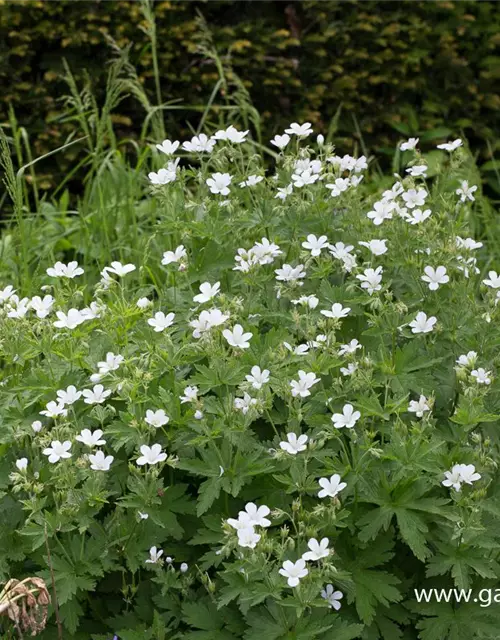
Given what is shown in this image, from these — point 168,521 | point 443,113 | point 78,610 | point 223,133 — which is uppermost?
point 223,133

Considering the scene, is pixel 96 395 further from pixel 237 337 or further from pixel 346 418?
pixel 346 418

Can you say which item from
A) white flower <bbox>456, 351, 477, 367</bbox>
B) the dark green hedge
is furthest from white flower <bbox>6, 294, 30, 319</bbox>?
the dark green hedge

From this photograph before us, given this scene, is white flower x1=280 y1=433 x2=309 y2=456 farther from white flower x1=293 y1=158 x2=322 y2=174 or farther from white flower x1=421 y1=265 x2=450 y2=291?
white flower x1=293 y1=158 x2=322 y2=174

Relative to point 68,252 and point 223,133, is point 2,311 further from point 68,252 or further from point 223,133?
point 68,252

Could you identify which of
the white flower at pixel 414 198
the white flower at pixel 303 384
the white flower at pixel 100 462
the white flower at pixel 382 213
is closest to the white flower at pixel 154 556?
the white flower at pixel 100 462

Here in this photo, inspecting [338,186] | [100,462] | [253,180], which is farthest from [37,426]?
[338,186]

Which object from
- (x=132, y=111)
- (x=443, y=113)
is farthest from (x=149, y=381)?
(x=443, y=113)

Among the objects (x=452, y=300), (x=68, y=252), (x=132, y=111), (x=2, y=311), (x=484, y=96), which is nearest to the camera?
(x=2, y=311)
